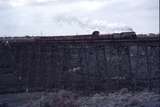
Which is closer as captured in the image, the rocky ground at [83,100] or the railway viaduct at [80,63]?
the rocky ground at [83,100]

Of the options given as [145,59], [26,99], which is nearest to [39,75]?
[26,99]

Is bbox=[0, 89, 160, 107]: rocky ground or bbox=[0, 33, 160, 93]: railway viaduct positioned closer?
bbox=[0, 89, 160, 107]: rocky ground

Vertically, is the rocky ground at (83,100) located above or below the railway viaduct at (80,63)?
below

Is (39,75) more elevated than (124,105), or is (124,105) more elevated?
(39,75)

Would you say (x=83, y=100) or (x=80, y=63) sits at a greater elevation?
(x=80, y=63)

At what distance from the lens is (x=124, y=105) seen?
14.6 m

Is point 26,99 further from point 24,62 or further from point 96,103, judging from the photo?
point 96,103

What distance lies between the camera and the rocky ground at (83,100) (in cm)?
1461

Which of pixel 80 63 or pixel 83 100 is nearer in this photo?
pixel 83 100

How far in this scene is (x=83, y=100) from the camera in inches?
637

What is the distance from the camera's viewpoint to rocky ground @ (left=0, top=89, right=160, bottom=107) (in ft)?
47.9

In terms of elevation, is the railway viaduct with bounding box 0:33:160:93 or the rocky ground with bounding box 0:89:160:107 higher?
the railway viaduct with bounding box 0:33:160:93

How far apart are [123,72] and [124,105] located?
4486 millimetres

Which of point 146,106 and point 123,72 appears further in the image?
point 123,72
